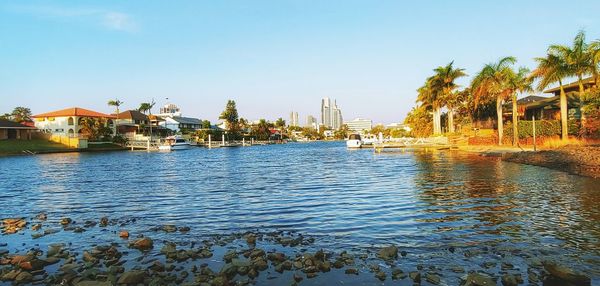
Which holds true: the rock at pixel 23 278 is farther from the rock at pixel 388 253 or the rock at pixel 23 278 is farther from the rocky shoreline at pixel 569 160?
the rocky shoreline at pixel 569 160

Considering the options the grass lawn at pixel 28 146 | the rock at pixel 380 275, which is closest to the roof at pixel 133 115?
the grass lawn at pixel 28 146

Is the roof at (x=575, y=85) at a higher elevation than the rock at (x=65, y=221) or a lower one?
higher

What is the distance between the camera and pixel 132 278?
28.6 ft

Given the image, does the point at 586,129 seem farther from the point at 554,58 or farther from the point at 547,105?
the point at 547,105

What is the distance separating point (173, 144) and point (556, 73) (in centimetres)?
9140

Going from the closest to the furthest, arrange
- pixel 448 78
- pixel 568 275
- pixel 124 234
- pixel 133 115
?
pixel 568 275
pixel 124 234
pixel 448 78
pixel 133 115

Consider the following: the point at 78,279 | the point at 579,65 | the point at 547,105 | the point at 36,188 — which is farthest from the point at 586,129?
the point at 36,188

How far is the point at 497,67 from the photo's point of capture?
5253cm

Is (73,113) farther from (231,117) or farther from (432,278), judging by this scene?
(432,278)

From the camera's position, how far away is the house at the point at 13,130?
90.9 m

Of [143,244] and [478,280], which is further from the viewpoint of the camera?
[143,244]

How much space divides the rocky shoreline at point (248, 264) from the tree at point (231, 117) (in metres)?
149

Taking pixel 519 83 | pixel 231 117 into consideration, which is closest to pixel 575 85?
pixel 519 83

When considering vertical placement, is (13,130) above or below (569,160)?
above
